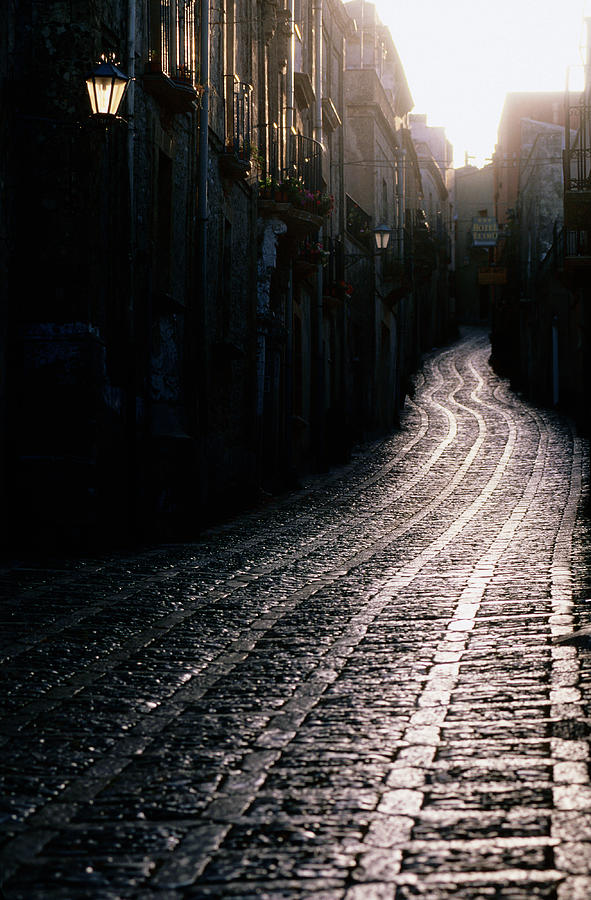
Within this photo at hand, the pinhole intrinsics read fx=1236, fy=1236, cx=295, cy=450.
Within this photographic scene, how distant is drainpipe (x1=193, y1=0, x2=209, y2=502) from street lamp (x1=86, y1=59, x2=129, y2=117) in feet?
15.2

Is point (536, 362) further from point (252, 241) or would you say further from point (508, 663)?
point (508, 663)

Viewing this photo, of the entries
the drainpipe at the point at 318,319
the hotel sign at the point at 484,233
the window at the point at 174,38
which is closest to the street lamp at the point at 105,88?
the window at the point at 174,38

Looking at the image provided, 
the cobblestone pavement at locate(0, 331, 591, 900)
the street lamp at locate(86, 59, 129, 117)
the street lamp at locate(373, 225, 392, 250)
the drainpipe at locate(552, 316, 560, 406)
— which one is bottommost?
the cobblestone pavement at locate(0, 331, 591, 900)

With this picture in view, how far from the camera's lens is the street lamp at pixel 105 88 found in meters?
10.8

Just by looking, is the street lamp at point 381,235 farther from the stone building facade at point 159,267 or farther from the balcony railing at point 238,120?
the balcony railing at point 238,120

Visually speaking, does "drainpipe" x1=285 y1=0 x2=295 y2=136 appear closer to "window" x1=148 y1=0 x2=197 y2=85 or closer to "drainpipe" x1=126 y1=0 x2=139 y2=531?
"window" x1=148 y1=0 x2=197 y2=85

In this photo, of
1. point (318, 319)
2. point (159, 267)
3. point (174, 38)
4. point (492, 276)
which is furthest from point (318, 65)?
point (492, 276)

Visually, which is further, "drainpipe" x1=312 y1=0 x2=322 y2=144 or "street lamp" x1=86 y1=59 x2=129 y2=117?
"drainpipe" x1=312 y1=0 x2=322 y2=144

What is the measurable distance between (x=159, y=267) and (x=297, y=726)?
983cm

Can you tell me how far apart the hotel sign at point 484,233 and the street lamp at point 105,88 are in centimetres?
5767

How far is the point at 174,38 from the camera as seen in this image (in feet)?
48.4

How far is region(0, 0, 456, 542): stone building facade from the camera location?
11766mm

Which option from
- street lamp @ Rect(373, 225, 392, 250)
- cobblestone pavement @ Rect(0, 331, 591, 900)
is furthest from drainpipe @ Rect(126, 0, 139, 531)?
street lamp @ Rect(373, 225, 392, 250)

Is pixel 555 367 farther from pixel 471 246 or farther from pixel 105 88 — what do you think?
pixel 471 246
